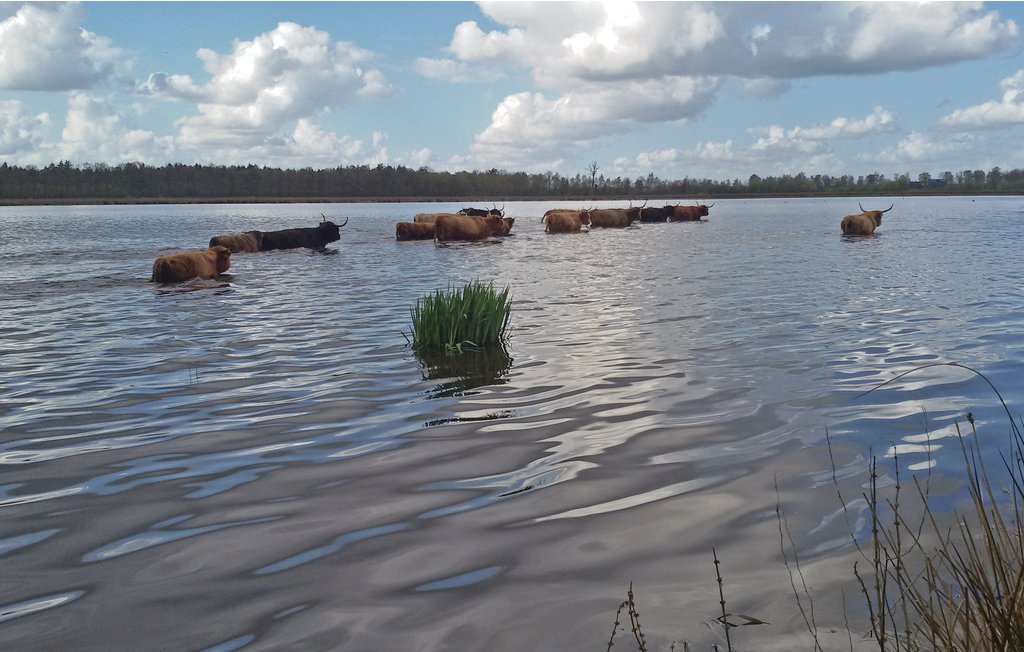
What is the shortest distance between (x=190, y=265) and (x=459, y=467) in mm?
17354

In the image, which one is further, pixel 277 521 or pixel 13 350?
pixel 13 350

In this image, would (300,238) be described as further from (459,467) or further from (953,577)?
(953,577)

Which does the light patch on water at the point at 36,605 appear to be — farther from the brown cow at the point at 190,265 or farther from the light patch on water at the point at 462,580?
the brown cow at the point at 190,265

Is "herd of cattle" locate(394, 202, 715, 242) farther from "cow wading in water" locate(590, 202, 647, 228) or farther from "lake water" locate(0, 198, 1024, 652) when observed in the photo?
"lake water" locate(0, 198, 1024, 652)

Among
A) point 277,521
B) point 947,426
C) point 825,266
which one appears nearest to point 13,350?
point 277,521

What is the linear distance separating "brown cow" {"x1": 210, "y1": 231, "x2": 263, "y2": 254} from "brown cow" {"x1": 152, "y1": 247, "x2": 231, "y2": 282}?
8656 mm

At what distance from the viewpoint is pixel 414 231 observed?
4003cm

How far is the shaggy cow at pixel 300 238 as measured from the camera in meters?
34.8

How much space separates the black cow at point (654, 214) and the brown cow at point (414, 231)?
957 inches

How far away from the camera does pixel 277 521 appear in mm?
4883

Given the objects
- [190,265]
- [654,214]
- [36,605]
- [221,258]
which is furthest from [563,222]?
[36,605]

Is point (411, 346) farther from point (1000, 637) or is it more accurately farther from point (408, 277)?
point (408, 277)

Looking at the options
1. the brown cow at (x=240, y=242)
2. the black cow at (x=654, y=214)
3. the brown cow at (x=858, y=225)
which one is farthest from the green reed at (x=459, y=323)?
the black cow at (x=654, y=214)

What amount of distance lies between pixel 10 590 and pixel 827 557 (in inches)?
167
